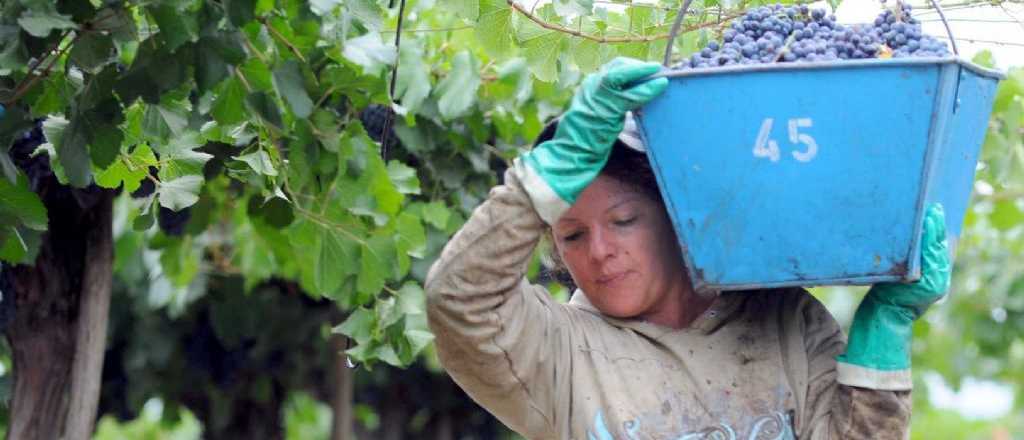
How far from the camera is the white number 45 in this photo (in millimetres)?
2527

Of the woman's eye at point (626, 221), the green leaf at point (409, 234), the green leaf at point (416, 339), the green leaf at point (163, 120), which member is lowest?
the green leaf at point (416, 339)

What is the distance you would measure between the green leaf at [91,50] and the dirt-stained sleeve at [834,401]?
48.6 inches

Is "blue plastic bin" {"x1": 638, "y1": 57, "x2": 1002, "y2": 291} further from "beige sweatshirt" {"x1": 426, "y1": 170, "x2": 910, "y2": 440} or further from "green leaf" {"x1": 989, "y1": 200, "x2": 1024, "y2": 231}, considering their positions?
"green leaf" {"x1": 989, "y1": 200, "x2": 1024, "y2": 231}

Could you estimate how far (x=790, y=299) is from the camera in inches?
116

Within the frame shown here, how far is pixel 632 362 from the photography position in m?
2.87

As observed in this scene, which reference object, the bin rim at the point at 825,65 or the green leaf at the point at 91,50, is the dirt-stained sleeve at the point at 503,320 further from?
the green leaf at the point at 91,50

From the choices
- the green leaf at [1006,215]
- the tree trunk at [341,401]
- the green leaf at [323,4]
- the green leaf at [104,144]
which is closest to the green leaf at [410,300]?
the green leaf at [104,144]

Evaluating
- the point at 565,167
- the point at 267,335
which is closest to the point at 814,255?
the point at 565,167

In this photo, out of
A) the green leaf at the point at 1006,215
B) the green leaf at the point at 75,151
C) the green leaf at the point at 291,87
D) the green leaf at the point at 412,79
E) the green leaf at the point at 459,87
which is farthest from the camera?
the green leaf at the point at 1006,215

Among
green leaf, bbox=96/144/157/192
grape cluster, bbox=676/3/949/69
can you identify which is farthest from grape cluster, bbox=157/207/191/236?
grape cluster, bbox=676/3/949/69

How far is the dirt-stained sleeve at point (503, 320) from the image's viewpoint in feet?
8.68

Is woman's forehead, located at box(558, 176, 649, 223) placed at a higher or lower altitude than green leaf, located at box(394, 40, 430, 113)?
higher

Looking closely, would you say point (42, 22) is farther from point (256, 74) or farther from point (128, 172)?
point (128, 172)

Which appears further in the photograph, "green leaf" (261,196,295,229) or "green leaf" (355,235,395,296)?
"green leaf" (355,235,395,296)
